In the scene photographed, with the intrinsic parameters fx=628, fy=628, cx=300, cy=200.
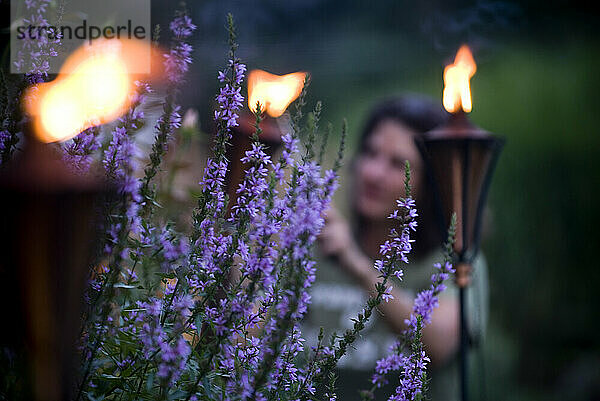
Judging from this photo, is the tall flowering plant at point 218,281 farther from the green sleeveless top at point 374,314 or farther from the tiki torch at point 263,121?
the green sleeveless top at point 374,314

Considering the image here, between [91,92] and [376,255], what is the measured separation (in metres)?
3.33

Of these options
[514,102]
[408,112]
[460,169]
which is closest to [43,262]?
[460,169]

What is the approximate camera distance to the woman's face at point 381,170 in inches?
166

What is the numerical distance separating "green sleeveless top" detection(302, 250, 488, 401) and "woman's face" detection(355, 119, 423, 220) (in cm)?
47

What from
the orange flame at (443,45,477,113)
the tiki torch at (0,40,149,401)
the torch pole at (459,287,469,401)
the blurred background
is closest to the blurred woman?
the blurred background

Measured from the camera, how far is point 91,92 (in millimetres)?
1110

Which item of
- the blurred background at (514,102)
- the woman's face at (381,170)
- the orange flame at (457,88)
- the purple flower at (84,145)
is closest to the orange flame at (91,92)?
the purple flower at (84,145)

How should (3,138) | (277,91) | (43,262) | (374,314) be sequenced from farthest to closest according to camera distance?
1. (374,314)
2. (277,91)
3. (3,138)
4. (43,262)

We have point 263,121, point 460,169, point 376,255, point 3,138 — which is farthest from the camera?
point 376,255

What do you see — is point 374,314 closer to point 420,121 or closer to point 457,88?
point 420,121

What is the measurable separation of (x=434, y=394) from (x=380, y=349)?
1.60 feet

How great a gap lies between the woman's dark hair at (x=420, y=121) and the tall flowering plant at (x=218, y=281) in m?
2.96

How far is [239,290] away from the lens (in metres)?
1.04

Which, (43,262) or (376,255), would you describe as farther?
(376,255)
